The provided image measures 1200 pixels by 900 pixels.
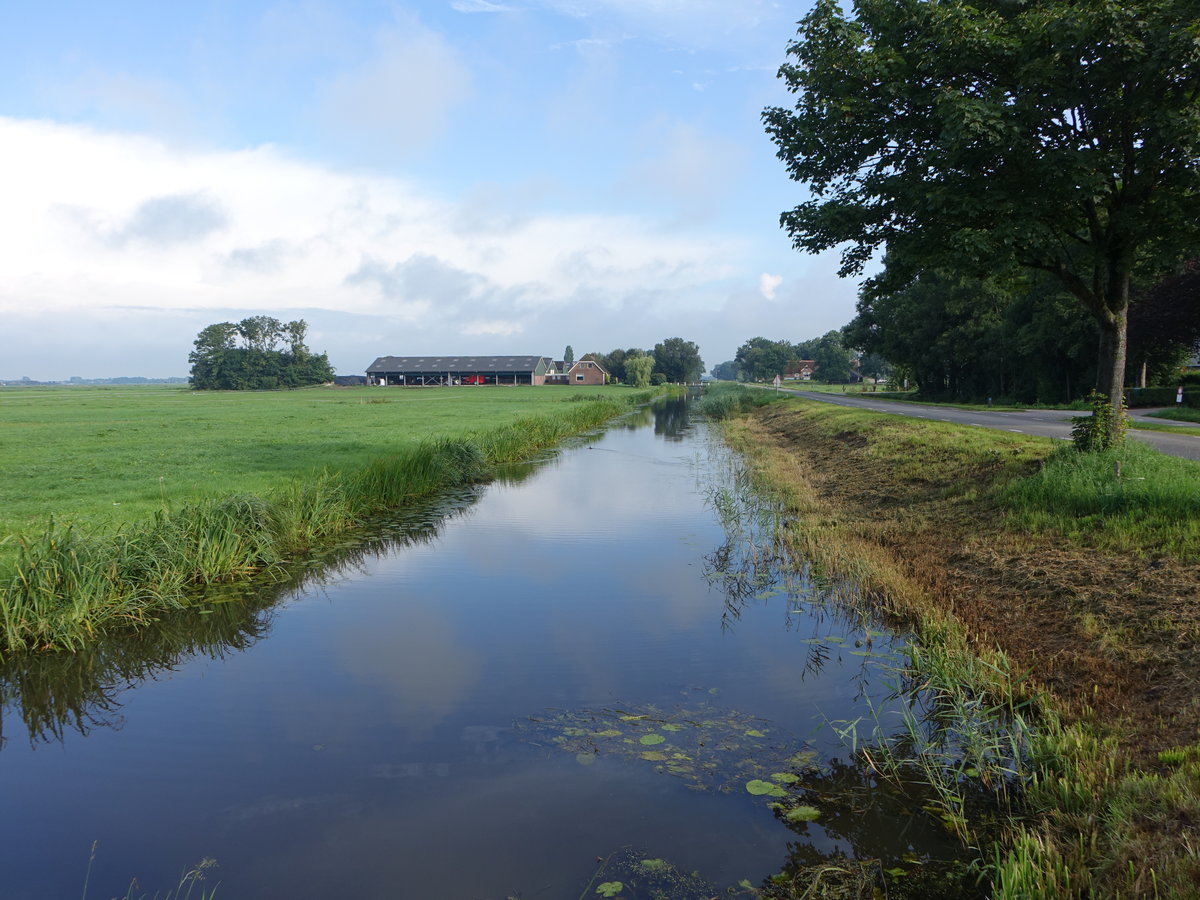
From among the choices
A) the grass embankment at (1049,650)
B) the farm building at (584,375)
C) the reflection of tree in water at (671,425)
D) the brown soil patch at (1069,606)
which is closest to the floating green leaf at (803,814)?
the grass embankment at (1049,650)

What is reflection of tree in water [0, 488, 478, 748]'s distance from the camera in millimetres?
6805

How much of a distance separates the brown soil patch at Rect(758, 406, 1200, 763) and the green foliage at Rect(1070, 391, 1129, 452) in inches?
66.9

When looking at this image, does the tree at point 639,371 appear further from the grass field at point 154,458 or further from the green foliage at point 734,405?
the grass field at point 154,458

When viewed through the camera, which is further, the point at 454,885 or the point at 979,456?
the point at 979,456

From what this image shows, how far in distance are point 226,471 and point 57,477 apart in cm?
350

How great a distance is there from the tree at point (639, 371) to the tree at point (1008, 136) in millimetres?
112966

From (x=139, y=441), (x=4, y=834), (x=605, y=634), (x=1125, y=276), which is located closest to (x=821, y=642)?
(x=605, y=634)

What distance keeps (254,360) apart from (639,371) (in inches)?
2709

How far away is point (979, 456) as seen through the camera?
14.7 m

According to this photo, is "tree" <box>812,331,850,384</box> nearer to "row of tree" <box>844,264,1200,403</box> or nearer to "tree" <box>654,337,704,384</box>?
"tree" <box>654,337,704,384</box>

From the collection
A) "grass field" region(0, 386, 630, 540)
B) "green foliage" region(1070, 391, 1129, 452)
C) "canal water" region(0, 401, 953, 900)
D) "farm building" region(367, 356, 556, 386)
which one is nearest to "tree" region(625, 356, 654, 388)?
"farm building" region(367, 356, 556, 386)

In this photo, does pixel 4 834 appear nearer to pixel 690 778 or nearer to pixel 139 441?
pixel 690 778

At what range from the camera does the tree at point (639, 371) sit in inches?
5059

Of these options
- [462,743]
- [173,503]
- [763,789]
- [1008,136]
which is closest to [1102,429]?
[1008,136]
